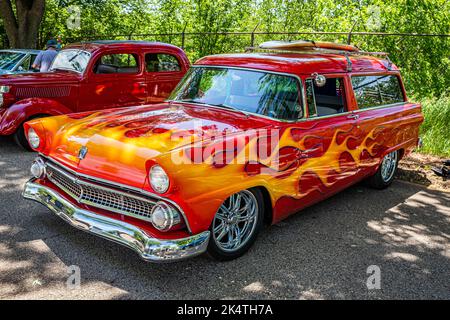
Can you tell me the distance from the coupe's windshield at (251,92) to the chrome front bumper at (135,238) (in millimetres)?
1506

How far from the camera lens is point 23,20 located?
13.7 m

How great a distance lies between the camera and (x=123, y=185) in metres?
3.36

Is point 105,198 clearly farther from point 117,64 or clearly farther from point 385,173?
point 117,64

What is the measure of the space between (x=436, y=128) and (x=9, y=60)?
8763 millimetres

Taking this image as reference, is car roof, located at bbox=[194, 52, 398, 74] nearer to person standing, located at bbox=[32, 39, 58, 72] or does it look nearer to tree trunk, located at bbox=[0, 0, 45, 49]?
person standing, located at bbox=[32, 39, 58, 72]

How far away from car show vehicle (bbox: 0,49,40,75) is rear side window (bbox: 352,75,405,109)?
6808 mm

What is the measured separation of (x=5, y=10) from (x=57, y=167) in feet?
39.3

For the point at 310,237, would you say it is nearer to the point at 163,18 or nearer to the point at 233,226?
the point at 233,226

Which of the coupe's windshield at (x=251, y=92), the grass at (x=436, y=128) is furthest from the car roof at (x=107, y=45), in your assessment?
the grass at (x=436, y=128)

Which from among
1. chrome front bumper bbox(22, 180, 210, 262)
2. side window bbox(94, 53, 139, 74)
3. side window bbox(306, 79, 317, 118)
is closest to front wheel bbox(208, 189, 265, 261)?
chrome front bumper bbox(22, 180, 210, 262)

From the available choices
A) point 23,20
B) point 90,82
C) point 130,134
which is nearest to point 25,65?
point 90,82

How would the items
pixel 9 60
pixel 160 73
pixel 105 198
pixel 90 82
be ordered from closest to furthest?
1. pixel 105 198
2. pixel 90 82
3. pixel 160 73
4. pixel 9 60

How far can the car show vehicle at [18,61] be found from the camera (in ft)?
29.7
